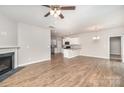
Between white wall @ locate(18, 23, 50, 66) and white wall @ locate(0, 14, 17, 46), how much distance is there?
34 centimetres

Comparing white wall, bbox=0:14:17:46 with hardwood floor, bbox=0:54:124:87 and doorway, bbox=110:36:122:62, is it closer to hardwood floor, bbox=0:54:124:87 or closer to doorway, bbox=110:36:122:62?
hardwood floor, bbox=0:54:124:87

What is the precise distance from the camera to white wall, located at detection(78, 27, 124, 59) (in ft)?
23.0

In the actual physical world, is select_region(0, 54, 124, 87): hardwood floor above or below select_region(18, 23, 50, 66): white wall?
below

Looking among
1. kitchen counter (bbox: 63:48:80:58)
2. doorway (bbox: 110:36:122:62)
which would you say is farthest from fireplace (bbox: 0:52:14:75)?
doorway (bbox: 110:36:122:62)

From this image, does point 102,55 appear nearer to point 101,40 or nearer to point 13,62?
point 101,40

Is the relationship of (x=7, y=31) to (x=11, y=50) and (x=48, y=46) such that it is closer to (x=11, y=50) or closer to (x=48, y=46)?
(x=11, y=50)

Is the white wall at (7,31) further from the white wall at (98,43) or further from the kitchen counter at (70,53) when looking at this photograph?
the white wall at (98,43)

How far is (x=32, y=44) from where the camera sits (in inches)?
230

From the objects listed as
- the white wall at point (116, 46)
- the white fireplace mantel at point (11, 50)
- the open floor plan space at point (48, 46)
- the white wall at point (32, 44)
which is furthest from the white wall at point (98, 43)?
the white fireplace mantel at point (11, 50)

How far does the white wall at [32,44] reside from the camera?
5.21 metres

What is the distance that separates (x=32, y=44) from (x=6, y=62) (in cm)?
193

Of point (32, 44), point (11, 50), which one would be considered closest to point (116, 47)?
point (32, 44)
